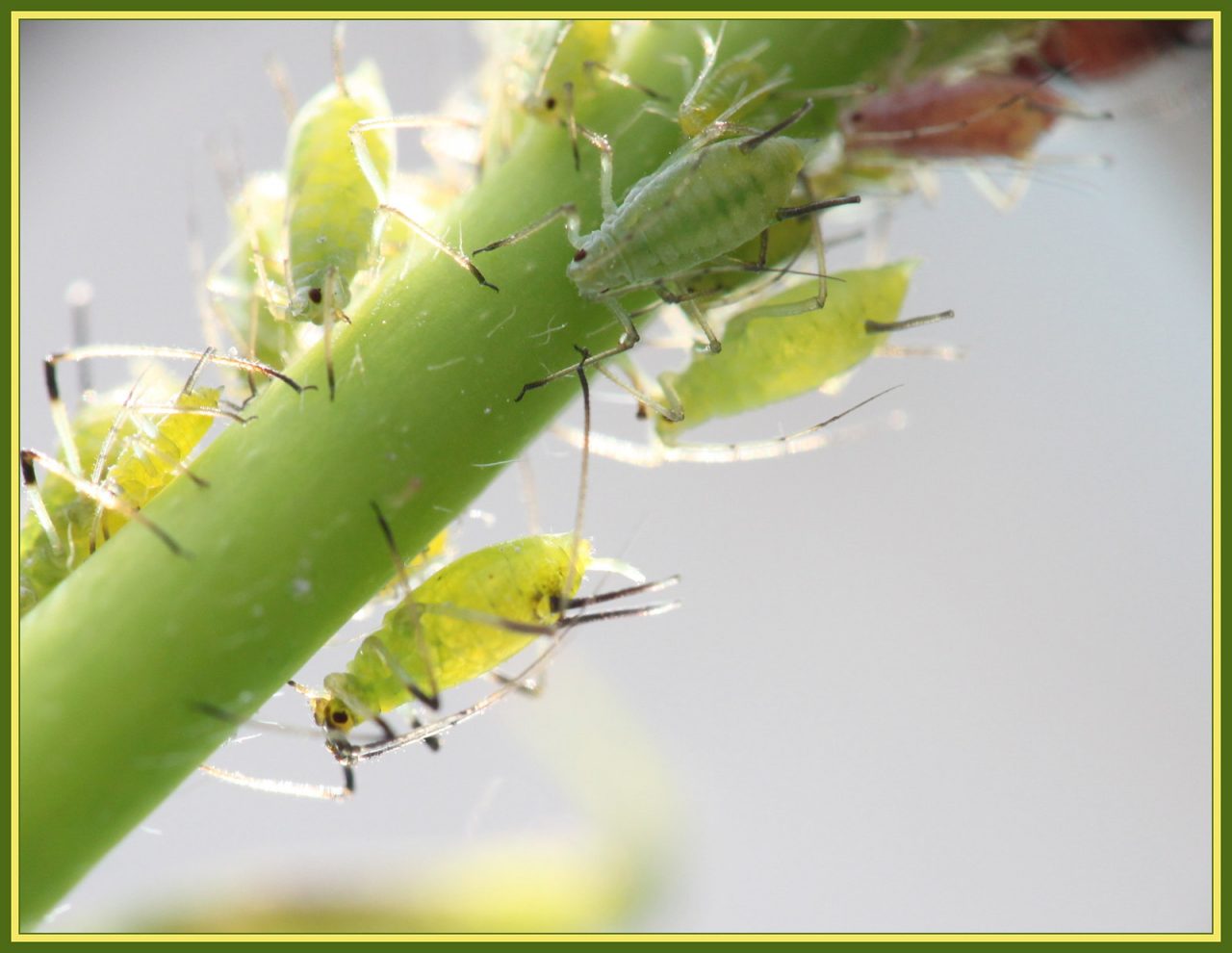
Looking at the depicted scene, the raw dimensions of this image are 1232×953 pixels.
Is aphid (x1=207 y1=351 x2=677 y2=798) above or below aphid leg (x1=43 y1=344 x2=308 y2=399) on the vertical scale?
below

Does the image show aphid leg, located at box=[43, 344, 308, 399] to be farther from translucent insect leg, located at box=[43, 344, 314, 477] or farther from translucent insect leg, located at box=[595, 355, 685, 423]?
translucent insect leg, located at box=[595, 355, 685, 423]

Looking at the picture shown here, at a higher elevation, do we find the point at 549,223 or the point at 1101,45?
the point at 1101,45

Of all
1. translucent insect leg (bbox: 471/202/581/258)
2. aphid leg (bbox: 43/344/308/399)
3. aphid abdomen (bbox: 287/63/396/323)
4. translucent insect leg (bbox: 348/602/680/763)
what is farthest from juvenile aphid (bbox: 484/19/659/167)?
translucent insect leg (bbox: 348/602/680/763)

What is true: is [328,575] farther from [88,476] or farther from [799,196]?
[799,196]

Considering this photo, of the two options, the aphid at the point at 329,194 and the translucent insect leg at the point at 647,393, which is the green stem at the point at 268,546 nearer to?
the aphid at the point at 329,194

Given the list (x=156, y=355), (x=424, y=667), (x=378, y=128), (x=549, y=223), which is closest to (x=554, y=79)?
(x=549, y=223)

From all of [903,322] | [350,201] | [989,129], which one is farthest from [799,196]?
[350,201]

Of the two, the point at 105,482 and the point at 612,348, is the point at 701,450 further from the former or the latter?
the point at 105,482
